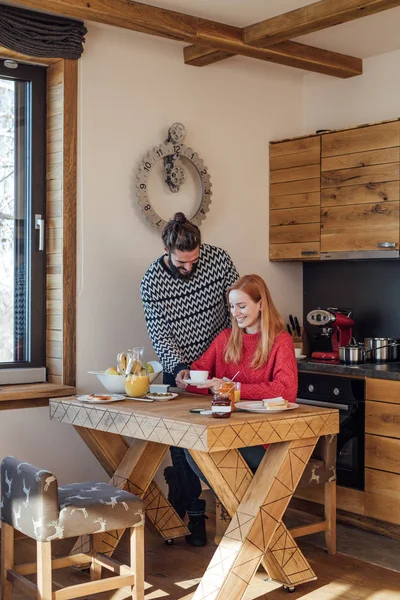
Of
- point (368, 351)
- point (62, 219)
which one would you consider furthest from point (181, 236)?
point (368, 351)

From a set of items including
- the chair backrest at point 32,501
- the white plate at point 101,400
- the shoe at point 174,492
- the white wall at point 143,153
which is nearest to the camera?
the chair backrest at point 32,501

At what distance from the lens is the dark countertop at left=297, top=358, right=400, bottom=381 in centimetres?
428

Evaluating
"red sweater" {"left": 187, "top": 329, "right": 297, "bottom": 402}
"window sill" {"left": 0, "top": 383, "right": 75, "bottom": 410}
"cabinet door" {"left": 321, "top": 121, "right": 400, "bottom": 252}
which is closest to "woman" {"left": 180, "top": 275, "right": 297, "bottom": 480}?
"red sweater" {"left": 187, "top": 329, "right": 297, "bottom": 402}

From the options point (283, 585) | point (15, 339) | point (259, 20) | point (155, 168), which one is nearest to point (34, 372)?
point (15, 339)

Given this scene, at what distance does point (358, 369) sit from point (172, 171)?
1.56 metres

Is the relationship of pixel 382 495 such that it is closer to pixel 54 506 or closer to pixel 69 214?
pixel 54 506

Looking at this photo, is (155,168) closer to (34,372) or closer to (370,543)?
(34,372)

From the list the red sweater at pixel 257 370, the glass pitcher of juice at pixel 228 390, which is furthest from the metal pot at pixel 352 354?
the glass pitcher of juice at pixel 228 390

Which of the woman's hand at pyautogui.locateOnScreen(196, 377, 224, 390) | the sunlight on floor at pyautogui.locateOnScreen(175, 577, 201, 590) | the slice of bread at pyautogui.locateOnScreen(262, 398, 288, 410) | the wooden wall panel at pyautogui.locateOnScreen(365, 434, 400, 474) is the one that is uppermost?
Result: the woman's hand at pyautogui.locateOnScreen(196, 377, 224, 390)

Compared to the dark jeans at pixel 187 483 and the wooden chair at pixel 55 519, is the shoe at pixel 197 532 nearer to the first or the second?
the dark jeans at pixel 187 483

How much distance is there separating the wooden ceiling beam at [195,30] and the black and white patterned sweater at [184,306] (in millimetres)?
1129

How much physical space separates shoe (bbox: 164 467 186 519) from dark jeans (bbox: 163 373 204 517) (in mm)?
26

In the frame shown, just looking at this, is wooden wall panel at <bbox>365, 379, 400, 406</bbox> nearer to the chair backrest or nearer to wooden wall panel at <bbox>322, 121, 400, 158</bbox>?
wooden wall panel at <bbox>322, 121, 400, 158</bbox>

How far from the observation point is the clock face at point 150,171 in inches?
184
